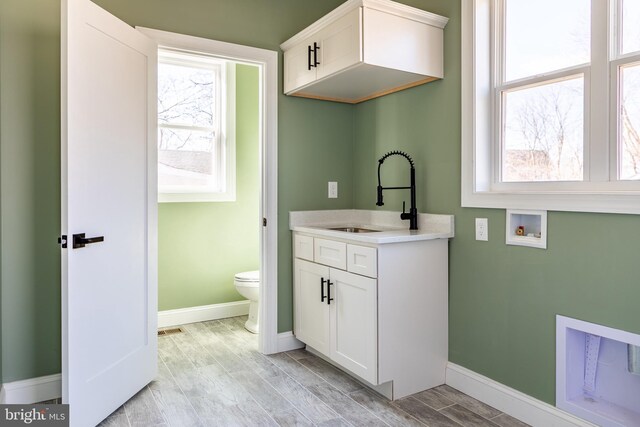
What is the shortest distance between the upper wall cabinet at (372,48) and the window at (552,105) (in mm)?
210

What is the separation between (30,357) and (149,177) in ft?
3.79

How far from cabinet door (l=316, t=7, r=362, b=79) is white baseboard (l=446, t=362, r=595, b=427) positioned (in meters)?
1.84

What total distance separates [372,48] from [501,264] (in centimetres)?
133

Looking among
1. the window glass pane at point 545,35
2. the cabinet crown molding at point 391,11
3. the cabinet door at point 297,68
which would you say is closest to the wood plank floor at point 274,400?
the window glass pane at point 545,35

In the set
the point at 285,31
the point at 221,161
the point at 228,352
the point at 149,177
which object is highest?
the point at 285,31

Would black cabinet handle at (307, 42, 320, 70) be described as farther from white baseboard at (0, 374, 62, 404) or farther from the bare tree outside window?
white baseboard at (0, 374, 62, 404)

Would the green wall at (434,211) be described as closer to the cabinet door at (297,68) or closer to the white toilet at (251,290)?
the cabinet door at (297,68)

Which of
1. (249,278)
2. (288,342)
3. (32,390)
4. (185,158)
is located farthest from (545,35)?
(32,390)

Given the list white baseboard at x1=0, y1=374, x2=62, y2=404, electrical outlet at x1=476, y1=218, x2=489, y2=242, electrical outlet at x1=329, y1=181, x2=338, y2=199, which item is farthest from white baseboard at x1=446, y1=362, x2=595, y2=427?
white baseboard at x1=0, y1=374, x2=62, y2=404

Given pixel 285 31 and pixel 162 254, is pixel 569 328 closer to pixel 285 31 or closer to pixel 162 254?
pixel 285 31

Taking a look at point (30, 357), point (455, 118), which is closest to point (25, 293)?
point (30, 357)

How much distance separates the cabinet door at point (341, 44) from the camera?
235 centimetres

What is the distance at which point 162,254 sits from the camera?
146 inches

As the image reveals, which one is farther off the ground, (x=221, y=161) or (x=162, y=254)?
(x=221, y=161)
